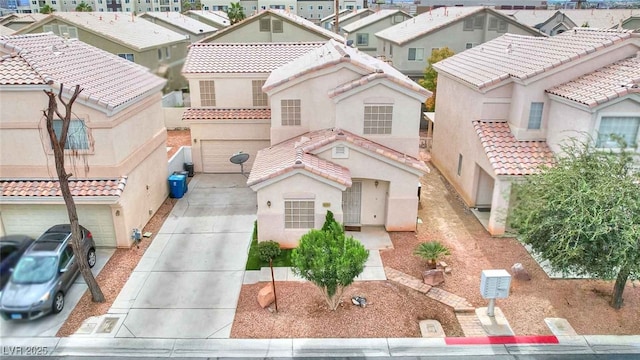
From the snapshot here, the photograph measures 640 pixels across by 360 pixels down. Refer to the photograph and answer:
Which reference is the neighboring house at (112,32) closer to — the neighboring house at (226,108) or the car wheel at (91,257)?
the neighboring house at (226,108)

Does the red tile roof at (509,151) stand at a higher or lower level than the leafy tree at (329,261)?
higher

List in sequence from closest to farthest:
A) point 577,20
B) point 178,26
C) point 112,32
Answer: point 112,32 < point 178,26 < point 577,20

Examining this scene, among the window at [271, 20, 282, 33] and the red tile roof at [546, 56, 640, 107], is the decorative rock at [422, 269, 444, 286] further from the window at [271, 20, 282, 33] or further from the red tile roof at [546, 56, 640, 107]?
the window at [271, 20, 282, 33]

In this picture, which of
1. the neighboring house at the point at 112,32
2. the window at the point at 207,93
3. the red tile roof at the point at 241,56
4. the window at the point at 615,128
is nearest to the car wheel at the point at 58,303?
the red tile roof at the point at 241,56

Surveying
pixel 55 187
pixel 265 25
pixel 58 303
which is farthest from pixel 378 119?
pixel 265 25

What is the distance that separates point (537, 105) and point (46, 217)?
19.4 meters

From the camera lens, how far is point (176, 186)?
72.5 feet

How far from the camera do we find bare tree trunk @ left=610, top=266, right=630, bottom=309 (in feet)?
42.7

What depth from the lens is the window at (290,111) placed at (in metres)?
20.0

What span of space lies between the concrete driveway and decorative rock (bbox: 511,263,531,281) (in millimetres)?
9317

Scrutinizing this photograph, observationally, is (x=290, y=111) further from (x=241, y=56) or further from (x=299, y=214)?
(x=241, y=56)

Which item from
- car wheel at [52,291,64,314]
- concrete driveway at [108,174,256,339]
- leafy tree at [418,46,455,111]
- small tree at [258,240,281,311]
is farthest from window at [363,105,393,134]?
leafy tree at [418,46,455,111]

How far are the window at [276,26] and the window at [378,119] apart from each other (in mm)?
18819

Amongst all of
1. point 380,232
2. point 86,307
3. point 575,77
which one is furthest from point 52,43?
point 575,77
